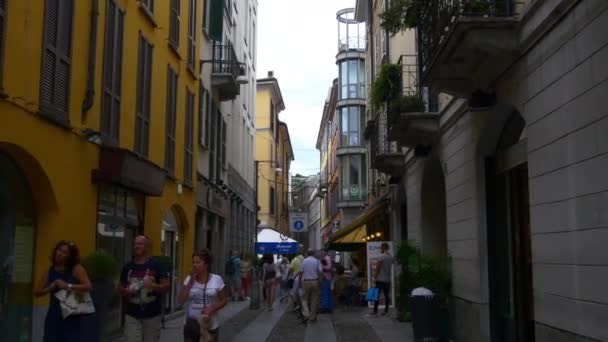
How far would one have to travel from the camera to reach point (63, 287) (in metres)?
7.27

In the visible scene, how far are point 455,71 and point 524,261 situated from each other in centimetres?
293

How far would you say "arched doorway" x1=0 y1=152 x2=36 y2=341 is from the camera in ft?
31.1

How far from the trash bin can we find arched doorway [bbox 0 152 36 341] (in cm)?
619

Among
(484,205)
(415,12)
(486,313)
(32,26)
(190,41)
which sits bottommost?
(486,313)

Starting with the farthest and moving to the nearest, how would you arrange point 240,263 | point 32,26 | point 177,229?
point 240,263
point 177,229
point 32,26

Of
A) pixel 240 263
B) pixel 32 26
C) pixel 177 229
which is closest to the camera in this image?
pixel 32 26

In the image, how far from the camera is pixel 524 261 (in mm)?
10672

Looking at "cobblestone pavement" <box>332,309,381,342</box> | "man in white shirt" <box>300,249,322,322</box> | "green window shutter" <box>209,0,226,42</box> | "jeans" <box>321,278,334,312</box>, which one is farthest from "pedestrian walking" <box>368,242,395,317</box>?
"green window shutter" <box>209,0,226,42</box>

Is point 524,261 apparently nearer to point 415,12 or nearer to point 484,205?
point 484,205

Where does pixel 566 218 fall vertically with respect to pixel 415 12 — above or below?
below

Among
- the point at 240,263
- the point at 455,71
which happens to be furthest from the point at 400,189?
the point at 455,71

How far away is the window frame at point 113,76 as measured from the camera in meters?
12.4

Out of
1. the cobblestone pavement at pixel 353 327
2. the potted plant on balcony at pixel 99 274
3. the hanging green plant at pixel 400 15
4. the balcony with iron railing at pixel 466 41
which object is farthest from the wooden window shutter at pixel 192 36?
the potted plant on balcony at pixel 99 274

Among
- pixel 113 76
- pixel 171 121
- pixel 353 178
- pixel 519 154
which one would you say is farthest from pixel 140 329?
pixel 353 178
